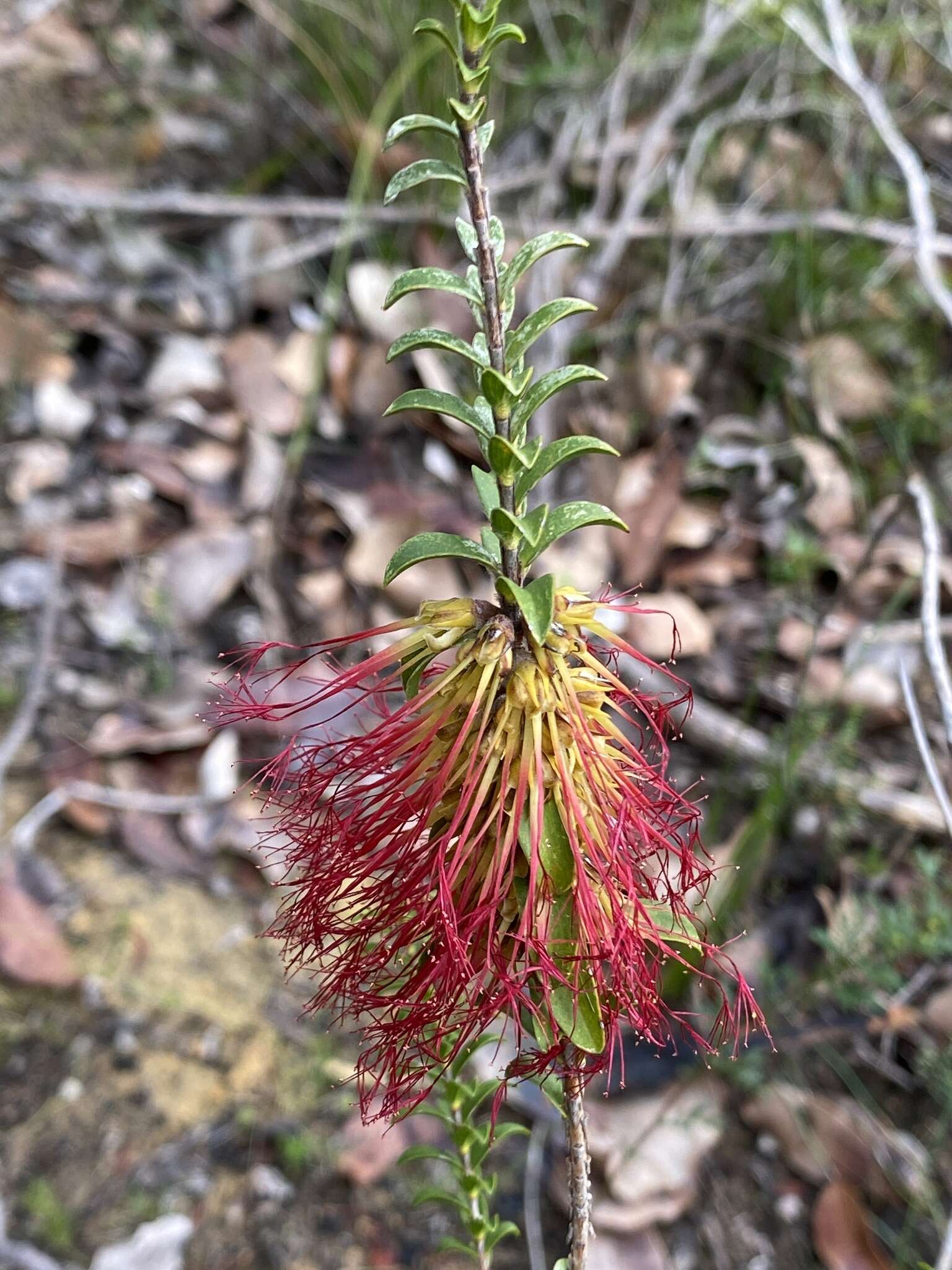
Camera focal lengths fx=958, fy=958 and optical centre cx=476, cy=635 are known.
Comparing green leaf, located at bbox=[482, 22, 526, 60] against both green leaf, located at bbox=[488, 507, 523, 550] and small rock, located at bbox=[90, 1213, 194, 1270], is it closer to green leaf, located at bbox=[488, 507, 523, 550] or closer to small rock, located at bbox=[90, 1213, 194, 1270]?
green leaf, located at bbox=[488, 507, 523, 550]

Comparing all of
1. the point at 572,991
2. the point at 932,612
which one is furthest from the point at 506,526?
the point at 932,612

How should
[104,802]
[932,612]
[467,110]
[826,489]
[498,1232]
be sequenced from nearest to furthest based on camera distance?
1. [467,110]
2. [498,1232]
3. [932,612]
4. [104,802]
5. [826,489]

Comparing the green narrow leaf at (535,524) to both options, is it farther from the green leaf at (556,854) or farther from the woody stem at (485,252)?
the green leaf at (556,854)

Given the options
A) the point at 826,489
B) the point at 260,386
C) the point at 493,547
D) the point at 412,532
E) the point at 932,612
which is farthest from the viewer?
the point at 260,386

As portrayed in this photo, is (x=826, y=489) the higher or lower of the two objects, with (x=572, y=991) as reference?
higher

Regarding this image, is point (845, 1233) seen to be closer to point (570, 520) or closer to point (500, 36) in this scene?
point (570, 520)

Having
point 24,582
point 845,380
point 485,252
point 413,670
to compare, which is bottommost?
point 24,582

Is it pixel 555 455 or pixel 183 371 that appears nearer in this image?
pixel 555 455

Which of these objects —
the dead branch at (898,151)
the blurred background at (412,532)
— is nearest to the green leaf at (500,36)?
the blurred background at (412,532)

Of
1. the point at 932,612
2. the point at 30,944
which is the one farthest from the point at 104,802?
the point at 932,612
